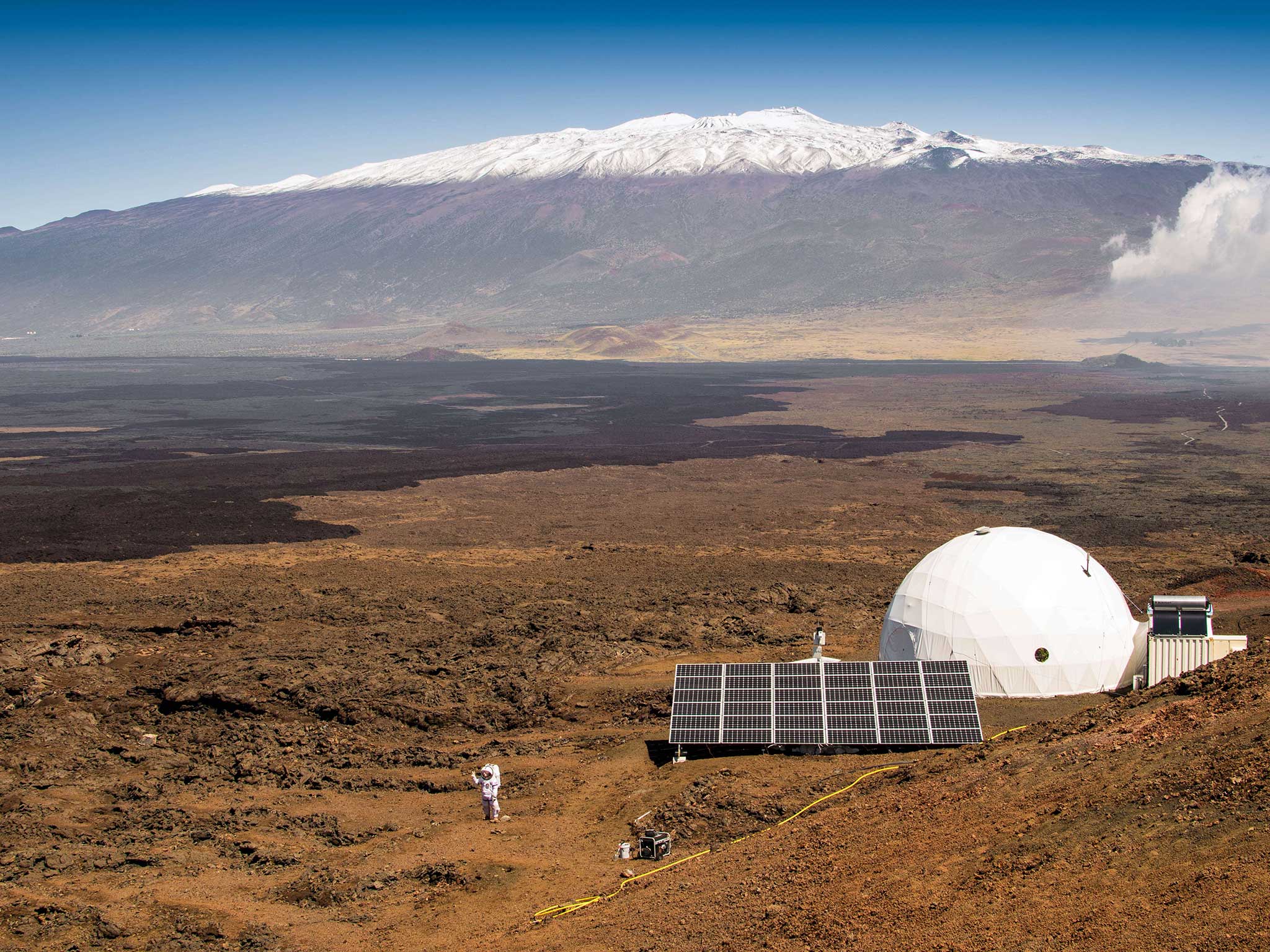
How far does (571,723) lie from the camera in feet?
69.0

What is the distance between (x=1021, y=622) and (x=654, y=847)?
871cm

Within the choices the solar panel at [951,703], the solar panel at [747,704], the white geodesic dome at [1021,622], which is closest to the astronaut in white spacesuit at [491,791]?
the solar panel at [747,704]

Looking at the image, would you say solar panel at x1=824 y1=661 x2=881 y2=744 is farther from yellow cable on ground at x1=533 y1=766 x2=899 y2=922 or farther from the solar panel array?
yellow cable on ground at x1=533 y1=766 x2=899 y2=922

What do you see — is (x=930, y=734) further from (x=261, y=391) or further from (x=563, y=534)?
(x=261, y=391)

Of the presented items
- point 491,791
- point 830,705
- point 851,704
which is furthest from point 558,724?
point 851,704

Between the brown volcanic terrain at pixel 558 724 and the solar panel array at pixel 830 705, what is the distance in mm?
539

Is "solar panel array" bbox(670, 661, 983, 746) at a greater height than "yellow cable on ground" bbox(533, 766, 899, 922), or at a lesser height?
greater

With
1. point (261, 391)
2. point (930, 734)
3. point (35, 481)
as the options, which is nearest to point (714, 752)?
point (930, 734)

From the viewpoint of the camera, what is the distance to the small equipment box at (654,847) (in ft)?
45.8

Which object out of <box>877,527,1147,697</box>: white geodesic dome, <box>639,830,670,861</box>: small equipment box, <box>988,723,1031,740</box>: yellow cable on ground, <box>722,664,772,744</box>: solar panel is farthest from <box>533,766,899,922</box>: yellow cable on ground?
<box>877,527,1147,697</box>: white geodesic dome

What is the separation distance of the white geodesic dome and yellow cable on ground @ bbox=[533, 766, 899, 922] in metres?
4.27

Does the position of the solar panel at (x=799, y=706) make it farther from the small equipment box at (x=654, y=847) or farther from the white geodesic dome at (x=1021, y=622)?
the small equipment box at (x=654, y=847)

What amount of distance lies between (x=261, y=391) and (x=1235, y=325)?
153 m

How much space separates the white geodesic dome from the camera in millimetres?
19391
